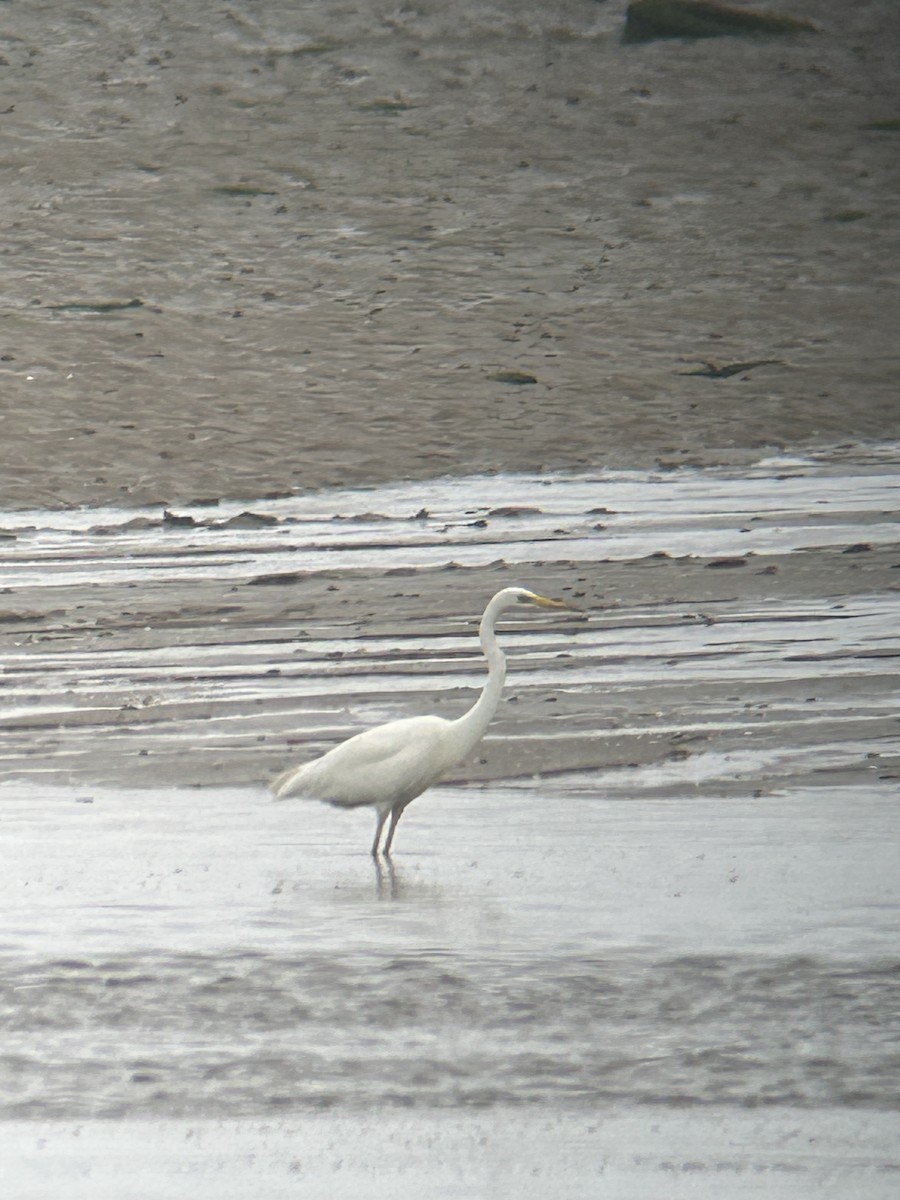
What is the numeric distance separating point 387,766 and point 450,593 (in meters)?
6.30

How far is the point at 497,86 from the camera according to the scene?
37.6 metres

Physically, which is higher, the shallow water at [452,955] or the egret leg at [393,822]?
the shallow water at [452,955]

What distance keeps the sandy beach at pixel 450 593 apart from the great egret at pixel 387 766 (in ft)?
0.75

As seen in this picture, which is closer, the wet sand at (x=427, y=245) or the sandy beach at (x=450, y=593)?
the sandy beach at (x=450, y=593)

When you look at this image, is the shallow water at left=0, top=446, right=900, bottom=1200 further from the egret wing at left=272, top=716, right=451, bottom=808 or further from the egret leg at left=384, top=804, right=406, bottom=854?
the egret wing at left=272, top=716, right=451, bottom=808

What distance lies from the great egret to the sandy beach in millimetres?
228

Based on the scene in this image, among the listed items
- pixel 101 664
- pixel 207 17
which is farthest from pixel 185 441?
pixel 207 17

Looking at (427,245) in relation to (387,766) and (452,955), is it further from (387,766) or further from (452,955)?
(452,955)

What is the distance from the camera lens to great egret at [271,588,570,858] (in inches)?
392

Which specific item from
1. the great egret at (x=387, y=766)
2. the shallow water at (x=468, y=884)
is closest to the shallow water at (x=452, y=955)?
the shallow water at (x=468, y=884)

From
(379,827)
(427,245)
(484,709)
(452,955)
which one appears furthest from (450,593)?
(427,245)

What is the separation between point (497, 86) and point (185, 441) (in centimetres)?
1496

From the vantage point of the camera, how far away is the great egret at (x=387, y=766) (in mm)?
9961

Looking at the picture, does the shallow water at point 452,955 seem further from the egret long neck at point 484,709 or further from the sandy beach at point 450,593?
the egret long neck at point 484,709
